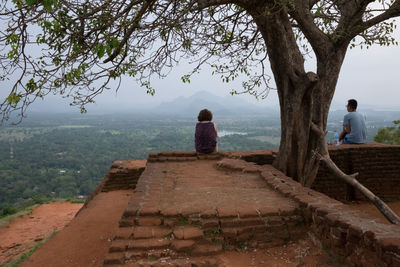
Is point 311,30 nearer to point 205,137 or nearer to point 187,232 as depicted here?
point 205,137

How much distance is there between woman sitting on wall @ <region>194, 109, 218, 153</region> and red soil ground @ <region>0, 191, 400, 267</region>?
2226 millimetres

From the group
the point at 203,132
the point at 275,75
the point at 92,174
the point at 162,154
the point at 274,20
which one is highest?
the point at 274,20

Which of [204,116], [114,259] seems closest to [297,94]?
[204,116]

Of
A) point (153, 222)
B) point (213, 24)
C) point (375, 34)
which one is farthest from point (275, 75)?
point (153, 222)

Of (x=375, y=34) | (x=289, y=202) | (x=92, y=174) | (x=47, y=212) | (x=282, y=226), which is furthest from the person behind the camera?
(x=92, y=174)

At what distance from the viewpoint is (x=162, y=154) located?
6.57m

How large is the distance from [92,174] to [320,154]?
125ft

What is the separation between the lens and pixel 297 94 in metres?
5.41

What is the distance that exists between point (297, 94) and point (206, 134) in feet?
7.07

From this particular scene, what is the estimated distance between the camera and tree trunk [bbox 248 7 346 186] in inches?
→ 211

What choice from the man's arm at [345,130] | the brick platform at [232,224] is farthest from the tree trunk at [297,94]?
the man's arm at [345,130]

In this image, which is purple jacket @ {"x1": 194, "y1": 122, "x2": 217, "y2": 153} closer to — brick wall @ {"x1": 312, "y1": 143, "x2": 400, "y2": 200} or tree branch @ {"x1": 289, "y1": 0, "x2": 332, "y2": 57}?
tree branch @ {"x1": 289, "y1": 0, "x2": 332, "y2": 57}

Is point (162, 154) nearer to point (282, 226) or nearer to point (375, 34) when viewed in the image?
point (282, 226)

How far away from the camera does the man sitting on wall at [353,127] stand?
22.6 feet
